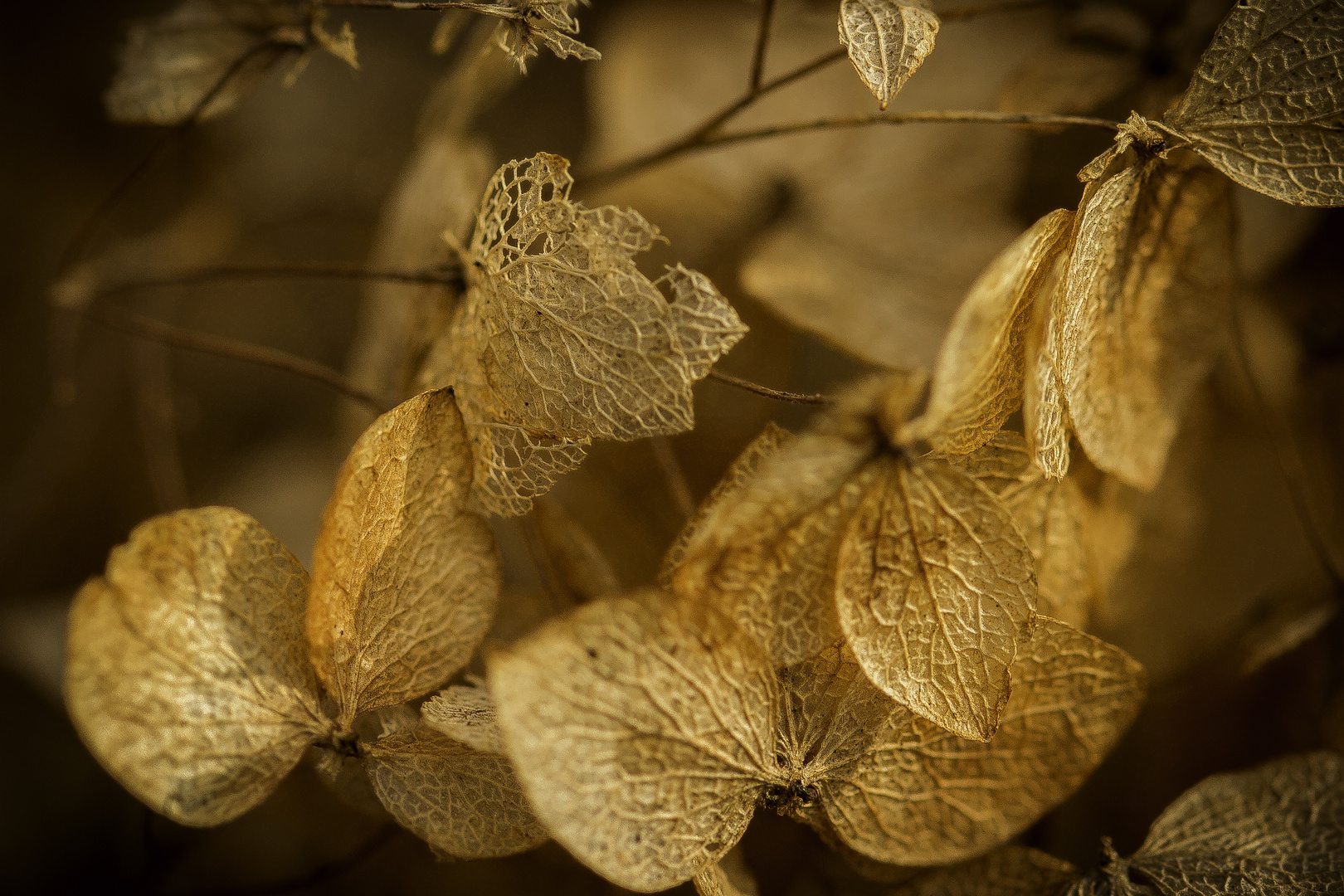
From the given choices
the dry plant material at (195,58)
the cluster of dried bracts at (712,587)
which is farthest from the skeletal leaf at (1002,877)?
the dry plant material at (195,58)

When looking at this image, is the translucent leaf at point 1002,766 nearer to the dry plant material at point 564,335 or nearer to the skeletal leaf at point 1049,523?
the skeletal leaf at point 1049,523

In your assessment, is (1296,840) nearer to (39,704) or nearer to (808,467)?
(808,467)

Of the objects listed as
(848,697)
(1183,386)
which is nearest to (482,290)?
(848,697)

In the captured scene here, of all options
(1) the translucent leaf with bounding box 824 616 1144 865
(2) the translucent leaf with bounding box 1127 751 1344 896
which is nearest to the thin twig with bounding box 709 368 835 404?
(1) the translucent leaf with bounding box 824 616 1144 865

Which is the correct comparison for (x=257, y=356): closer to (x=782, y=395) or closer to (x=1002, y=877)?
(x=782, y=395)

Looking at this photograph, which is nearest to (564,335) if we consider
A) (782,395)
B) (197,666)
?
(782,395)
